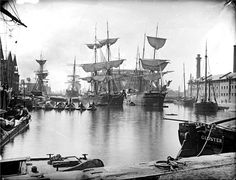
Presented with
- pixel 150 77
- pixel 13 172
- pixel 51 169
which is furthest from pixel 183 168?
pixel 150 77

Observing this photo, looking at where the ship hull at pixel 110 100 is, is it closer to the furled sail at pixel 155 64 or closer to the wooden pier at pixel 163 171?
the furled sail at pixel 155 64

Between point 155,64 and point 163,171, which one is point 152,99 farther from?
point 163,171

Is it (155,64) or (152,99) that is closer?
(152,99)

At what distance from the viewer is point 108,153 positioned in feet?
25.0

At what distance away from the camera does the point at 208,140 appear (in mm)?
6559

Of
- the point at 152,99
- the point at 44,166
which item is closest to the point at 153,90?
the point at 152,99

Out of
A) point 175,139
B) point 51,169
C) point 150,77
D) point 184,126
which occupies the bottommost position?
point 175,139

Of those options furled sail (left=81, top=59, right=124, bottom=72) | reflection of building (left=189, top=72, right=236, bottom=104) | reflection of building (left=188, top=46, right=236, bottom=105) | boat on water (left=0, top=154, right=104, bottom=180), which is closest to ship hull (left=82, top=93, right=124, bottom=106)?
furled sail (left=81, top=59, right=124, bottom=72)

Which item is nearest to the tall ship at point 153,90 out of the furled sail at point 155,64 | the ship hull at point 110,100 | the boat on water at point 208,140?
the furled sail at point 155,64

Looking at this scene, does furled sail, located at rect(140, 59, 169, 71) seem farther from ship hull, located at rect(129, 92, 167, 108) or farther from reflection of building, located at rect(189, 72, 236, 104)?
reflection of building, located at rect(189, 72, 236, 104)

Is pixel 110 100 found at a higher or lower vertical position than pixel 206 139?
higher

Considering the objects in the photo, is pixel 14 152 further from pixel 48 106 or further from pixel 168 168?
pixel 48 106

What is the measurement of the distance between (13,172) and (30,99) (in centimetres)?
2461

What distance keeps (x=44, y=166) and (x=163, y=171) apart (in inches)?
88.4
